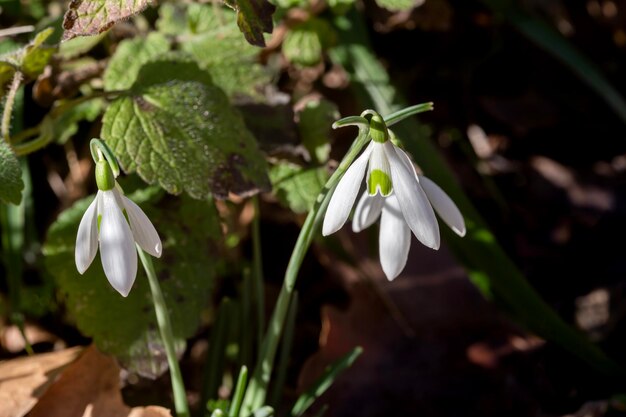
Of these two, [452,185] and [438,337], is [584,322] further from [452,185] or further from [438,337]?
[452,185]

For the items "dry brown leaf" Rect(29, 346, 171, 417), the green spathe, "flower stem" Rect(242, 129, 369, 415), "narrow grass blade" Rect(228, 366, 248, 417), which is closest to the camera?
the green spathe

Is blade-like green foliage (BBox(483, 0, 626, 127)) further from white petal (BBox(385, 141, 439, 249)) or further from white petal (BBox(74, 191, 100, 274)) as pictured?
white petal (BBox(74, 191, 100, 274))

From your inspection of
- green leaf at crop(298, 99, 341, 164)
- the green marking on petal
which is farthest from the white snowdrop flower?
green leaf at crop(298, 99, 341, 164)

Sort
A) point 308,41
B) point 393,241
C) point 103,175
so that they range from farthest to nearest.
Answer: point 308,41, point 393,241, point 103,175

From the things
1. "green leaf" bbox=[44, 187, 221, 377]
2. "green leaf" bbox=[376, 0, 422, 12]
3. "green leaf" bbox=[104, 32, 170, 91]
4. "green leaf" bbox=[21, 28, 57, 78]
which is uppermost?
"green leaf" bbox=[21, 28, 57, 78]

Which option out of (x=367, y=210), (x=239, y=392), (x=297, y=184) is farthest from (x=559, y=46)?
(x=239, y=392)

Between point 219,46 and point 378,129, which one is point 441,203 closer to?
point 378,129
